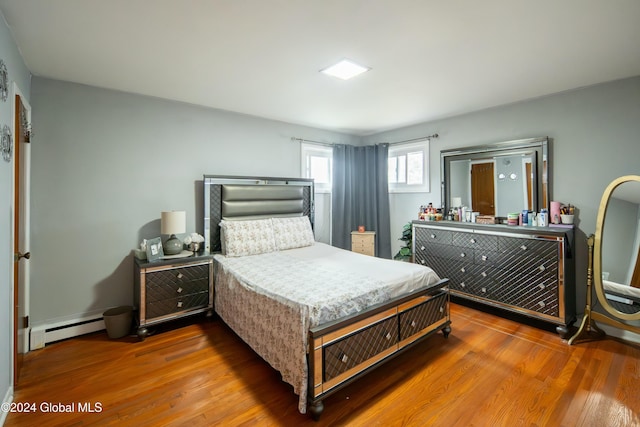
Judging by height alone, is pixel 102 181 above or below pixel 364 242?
above

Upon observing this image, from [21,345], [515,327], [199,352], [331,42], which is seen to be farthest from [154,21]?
[515,327]

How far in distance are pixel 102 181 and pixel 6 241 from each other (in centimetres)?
131

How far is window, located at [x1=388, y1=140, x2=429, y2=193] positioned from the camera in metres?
4.55

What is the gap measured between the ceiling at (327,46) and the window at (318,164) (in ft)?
4.65

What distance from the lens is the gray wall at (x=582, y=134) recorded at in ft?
9.37

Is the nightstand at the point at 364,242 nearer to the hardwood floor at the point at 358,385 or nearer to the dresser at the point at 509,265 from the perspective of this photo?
the dresser at the point at 509,265

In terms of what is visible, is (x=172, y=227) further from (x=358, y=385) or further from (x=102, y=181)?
(x=358, y=385)

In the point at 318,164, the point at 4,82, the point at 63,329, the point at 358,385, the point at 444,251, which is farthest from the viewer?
the point at 318,164

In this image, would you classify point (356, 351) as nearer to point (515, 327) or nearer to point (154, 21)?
point (515, 327)

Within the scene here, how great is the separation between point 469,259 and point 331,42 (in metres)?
2.98

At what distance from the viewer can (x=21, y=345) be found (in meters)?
2.44

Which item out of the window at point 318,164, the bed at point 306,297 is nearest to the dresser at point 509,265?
the bed at point 306,297

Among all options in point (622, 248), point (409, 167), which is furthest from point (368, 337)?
point (409, 167)

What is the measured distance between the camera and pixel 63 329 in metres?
2.87
